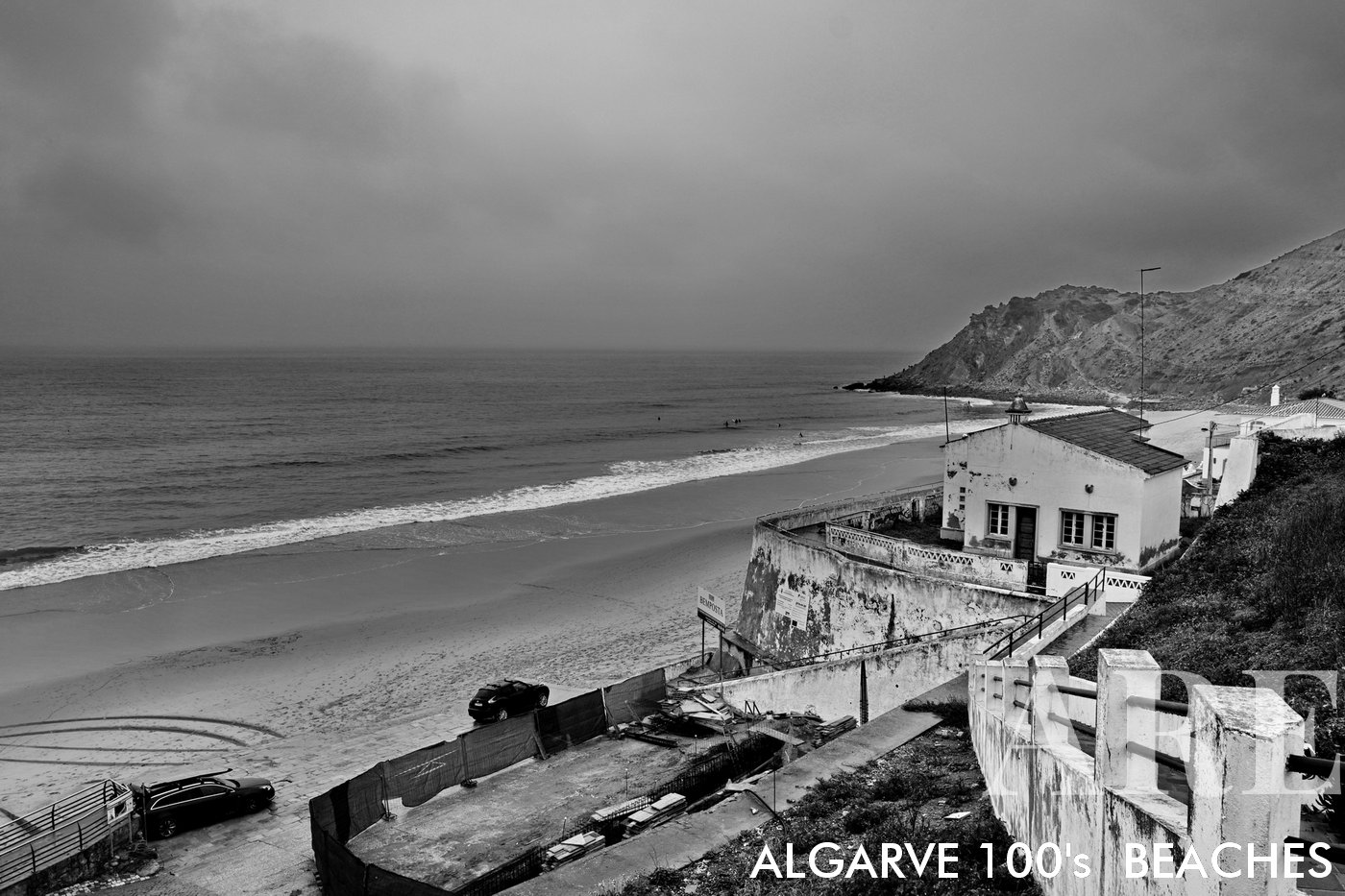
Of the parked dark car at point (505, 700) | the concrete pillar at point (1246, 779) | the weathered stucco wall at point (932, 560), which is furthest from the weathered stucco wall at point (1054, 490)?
the concrete pillar at point (1246, 779)

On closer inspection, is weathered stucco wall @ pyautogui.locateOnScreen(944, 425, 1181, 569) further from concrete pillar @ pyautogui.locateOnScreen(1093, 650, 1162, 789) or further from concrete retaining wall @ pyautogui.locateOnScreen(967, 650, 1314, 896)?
concrete pillar @ pyautogui.locateOnScreen(1093, 650, 1162, 789)

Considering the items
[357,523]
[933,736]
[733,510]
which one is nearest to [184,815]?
[933,736]

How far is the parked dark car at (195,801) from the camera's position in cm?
1537

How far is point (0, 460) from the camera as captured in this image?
61281 mm

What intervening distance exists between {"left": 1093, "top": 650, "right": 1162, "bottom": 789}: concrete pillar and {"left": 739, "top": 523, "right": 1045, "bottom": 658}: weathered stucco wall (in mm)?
11542

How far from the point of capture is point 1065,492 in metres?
19.1

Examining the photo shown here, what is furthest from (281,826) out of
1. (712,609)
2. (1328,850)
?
(1328,850)

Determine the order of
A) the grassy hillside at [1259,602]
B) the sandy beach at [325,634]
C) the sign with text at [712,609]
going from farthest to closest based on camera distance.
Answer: the sign with text at [712,609] < the sandy beach at [325,634] < the grassy hillside at [1259,602]

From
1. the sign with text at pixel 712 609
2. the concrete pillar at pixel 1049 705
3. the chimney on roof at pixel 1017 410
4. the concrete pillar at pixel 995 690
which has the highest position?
the chimney on roof at pixel 1017 410

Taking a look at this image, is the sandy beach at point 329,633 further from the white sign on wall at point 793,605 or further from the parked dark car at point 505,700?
the white sign on wall at point 793,605

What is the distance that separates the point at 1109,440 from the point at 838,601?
24.5 feet

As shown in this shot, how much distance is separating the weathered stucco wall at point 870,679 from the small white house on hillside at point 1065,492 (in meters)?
4.89

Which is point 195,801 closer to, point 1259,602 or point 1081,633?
point 1081,633

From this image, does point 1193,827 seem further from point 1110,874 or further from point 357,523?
point 357,523
